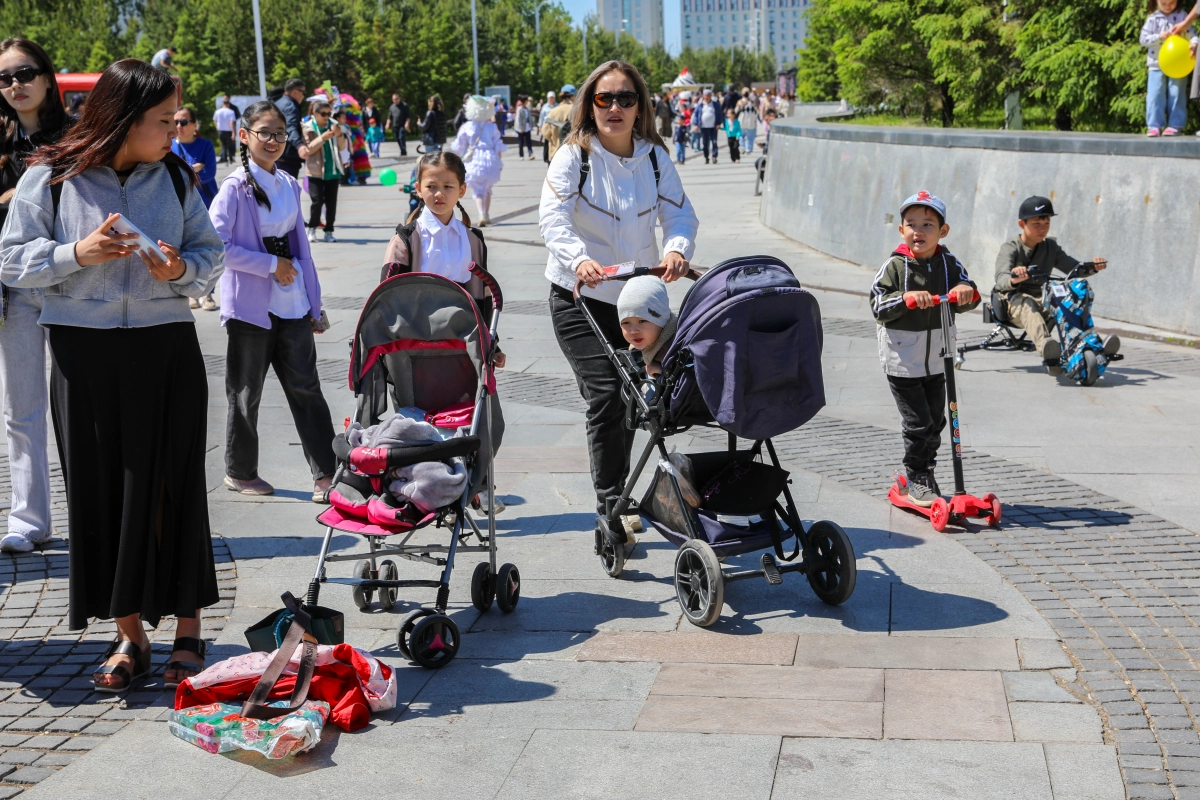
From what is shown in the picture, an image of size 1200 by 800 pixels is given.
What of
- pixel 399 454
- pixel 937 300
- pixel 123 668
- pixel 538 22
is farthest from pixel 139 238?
pixel 538 22

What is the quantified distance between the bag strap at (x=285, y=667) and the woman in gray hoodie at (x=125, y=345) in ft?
1.51

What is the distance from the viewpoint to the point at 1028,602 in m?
5.13

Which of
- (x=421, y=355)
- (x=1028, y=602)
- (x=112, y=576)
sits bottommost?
(x=1028, y=602)

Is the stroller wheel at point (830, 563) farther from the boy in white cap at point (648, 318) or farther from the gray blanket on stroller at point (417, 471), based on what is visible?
the gray blanket on stroller at point (417, 471)

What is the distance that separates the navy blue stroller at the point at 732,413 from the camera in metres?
4.74

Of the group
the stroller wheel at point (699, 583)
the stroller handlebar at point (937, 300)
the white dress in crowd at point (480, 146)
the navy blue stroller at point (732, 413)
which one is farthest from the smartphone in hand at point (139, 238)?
the white dress in crowd at point (480, 146)

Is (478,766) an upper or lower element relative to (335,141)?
lower

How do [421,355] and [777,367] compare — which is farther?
[421,355]

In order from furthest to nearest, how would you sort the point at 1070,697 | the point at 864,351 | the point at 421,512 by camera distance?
the point at 864,351 → the point at 421,512 → the point at 1070,697

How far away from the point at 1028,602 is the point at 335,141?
13714 mm

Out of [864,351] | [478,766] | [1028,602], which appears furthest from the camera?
[864,351]

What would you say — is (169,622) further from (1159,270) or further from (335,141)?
(335,141)

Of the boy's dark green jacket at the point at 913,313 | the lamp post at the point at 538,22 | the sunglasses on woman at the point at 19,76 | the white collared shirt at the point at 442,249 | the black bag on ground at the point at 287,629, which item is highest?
the lamp post at the point at 538,22

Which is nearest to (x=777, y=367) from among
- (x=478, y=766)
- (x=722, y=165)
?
(x=478, y=766)
